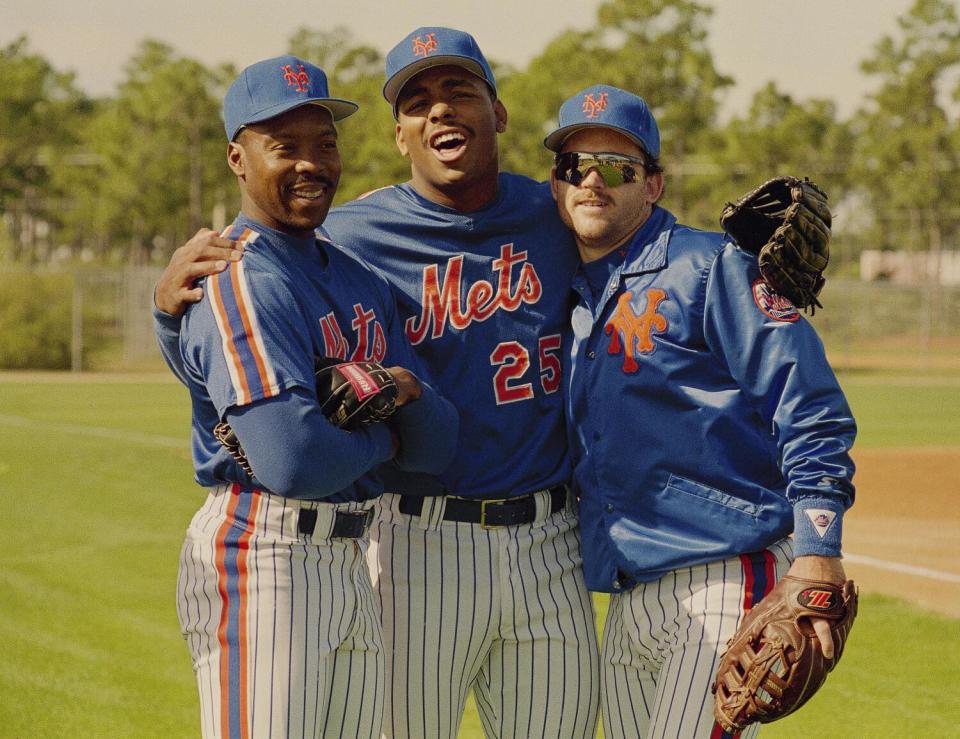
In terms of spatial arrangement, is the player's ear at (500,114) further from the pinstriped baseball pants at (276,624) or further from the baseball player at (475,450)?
the pinstriped baseball pants at (276,624)

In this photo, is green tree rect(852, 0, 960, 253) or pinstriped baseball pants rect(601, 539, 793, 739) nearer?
pinstriped baseball pants rect(601, 539, 793, 739)

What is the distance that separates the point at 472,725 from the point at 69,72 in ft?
138

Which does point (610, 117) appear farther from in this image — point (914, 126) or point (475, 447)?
point (914, 126)

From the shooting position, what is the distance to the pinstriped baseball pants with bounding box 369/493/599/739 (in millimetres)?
3199

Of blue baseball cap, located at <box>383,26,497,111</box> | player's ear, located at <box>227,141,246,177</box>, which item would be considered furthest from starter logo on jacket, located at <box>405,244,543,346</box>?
player's ear, located at <box>227,141,246,177</box>

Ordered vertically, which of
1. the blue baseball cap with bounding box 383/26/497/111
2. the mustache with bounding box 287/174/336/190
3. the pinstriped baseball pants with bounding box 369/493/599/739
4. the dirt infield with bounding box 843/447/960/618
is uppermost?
the blue baseball cap with bounding box 383/26/497/111

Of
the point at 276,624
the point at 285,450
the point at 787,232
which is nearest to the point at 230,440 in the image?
the point at 285,450

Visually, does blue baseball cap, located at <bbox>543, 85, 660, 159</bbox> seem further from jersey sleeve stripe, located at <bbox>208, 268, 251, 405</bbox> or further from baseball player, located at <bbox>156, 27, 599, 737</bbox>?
jersey sleeve stripe, located at <bbox>208, 268, 251, 405</bbox>

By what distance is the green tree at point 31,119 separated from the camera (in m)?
39.8

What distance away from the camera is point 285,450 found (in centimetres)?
256

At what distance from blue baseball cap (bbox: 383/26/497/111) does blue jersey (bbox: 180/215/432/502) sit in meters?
0.54

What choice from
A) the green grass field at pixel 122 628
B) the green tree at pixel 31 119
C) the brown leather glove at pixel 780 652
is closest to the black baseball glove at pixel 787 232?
the brown leather glove at pixel 780 652

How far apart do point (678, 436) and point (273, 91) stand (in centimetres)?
125

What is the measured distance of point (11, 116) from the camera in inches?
1585
